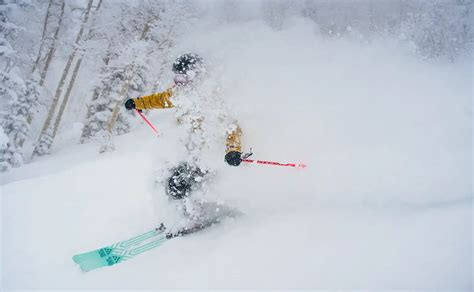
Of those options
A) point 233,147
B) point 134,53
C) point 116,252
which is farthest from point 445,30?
point 116,252

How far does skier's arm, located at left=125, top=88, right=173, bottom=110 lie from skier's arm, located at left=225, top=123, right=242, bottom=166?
166cm

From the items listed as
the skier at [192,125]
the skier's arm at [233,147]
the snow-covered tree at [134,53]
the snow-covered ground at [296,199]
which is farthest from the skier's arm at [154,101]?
the snow-covered tree at [134,53]

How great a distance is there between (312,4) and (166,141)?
38.3 metres

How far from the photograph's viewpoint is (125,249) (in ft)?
18.1

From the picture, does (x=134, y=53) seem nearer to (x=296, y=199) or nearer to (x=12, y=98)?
(x=12, y=98)

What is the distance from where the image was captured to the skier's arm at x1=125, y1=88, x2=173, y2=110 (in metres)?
6.67

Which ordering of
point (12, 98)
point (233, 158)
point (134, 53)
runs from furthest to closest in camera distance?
point (134, 53)
point (12, 98)
point (233, 158)

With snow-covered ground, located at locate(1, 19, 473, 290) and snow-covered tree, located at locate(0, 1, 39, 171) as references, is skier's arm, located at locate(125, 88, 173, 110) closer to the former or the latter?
snow-covered ground, located at locate(1, 19, 473, 290)

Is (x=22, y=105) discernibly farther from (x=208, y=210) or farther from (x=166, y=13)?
(x=208, y=210)

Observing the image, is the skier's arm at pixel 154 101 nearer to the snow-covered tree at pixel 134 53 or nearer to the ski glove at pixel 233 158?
the ski glove at pixel 233 158

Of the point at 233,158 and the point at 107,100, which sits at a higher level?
the point at 107,100

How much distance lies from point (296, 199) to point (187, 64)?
337 centimetres

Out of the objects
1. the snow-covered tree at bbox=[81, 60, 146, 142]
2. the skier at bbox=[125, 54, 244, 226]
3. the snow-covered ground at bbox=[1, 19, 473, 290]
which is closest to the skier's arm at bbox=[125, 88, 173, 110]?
the skier at bbox=[125, 54, 244, 226]

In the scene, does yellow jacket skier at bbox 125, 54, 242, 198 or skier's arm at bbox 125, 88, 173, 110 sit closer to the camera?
yellow jacket skier at bbox 125, 54, 242, 198
